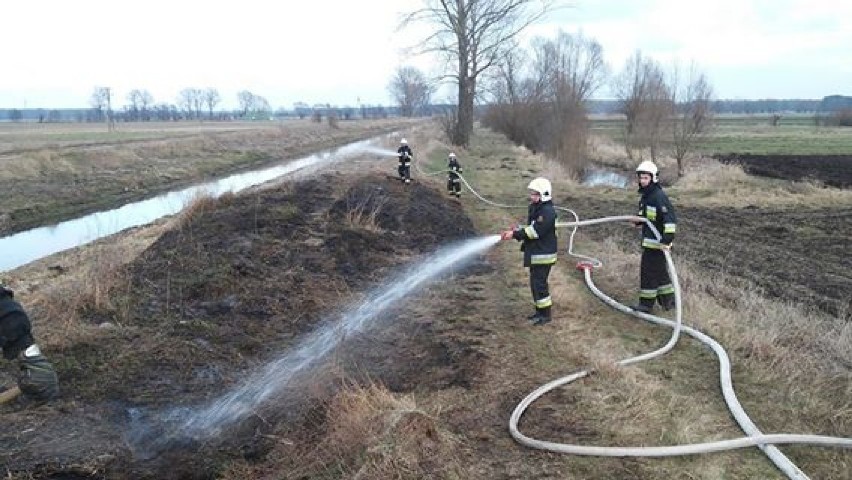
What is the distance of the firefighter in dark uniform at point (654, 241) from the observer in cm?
750

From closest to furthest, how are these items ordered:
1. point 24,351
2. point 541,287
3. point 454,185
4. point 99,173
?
point 24,351
point 541,287
point 454,185
point 99,173

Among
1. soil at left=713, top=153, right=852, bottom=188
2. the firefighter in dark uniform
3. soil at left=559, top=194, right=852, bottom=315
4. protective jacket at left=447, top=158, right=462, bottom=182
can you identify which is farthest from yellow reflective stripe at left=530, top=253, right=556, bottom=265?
soil at left=713, top=153, right=852, bottom=188

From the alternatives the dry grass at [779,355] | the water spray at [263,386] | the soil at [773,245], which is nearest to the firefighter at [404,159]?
the soil at [773,245]

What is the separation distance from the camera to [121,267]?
9070mm

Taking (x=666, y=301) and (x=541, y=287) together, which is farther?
(x=666, y=301)

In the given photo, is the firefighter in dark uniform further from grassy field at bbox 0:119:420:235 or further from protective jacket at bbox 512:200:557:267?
grassy field at bbox 0:119:420:235

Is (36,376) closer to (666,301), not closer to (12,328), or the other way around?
(12,328)

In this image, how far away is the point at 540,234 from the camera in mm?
7320

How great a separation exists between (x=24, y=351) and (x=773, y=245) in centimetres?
1289

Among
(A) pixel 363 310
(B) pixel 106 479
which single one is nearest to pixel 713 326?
(A) pixel 363 310

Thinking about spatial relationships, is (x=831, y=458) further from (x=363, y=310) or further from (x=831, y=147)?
(x=831, y=147)

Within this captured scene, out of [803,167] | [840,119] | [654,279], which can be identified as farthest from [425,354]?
[840,119]

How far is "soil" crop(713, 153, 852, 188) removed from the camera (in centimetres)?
2470

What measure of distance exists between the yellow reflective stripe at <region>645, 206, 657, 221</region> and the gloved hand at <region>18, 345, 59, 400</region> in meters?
6.42
